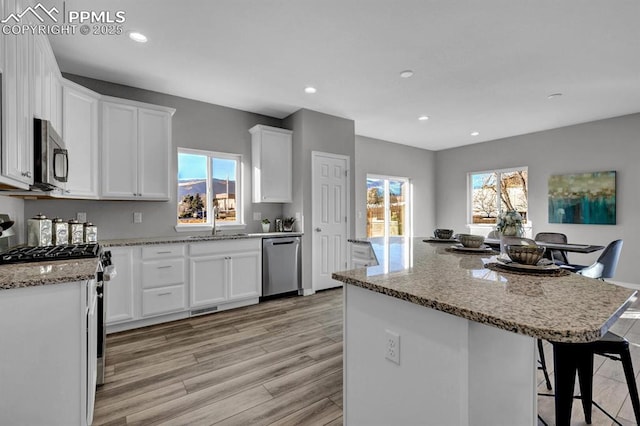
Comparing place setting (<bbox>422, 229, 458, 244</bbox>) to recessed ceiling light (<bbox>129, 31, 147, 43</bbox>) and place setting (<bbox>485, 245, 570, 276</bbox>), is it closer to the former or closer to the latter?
place setting (<bbox>485, 245, 570, 276</bbox>)

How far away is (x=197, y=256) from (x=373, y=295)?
2708 mm

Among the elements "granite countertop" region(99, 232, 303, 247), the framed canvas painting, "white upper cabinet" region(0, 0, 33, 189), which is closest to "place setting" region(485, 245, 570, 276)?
"white upper cabinet" region(0, 0, 33, 189)

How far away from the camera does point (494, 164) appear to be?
6238mm

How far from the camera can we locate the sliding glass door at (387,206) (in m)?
6.21

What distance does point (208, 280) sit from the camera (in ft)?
11.5

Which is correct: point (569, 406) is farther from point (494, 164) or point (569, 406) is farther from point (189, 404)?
point (494, 164)

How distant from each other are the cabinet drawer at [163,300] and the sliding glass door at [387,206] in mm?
3836

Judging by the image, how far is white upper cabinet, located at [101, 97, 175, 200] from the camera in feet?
10.3

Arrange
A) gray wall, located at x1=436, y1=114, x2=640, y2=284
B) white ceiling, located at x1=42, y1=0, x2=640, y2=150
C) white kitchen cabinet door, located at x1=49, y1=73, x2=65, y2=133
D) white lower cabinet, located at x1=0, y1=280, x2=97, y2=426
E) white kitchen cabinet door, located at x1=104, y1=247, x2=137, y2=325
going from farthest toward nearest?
gray wall, located at x1=436, y1=114, x2=640, y2=284 → white kitchen cabinet door, located at x1=104, y1=247, x2=137, y2=325 → white kitchen cabinet door, located at x1=49, y1=73, x2=65, y2=133 → white ceiling, located at x1=42, y1=0, x2=640, y2=150 → white lower cabinet, located at x1=0, y1=280, x2=97, y2=426

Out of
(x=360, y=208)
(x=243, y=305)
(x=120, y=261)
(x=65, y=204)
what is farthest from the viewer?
(x=360, y=208)

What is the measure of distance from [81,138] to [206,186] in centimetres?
150

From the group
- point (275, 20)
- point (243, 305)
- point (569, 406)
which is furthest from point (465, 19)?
point (243, 305)

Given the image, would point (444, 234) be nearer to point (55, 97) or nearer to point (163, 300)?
point (163, 300)

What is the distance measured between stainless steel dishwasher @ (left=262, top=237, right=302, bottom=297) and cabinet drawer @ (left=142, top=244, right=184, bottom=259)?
1.05 m
